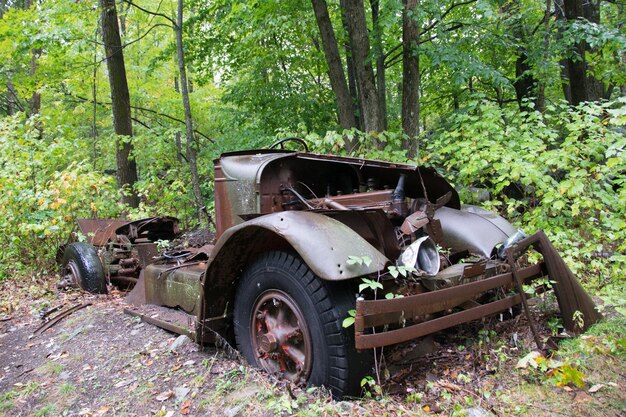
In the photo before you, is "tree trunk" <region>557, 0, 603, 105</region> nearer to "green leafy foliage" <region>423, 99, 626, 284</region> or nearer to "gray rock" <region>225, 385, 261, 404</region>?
"green leafy foliage" <region>423, 99, 626, 284</region>

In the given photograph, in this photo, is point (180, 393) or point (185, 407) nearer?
point (185, 407)

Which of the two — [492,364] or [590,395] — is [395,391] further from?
[590,395]

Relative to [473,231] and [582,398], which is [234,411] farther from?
[473,231]

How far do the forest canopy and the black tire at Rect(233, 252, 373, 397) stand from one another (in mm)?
2905

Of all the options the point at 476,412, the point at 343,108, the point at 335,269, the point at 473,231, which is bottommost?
the point at 476,412


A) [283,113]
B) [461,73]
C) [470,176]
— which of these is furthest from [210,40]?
[470,176]

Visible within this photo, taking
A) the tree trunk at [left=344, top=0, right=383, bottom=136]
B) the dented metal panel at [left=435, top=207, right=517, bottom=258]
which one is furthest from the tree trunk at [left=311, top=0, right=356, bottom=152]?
the dented metal panel at [left=435, top=207, right=517, bottom=258]

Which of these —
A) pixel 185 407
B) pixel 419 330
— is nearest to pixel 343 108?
pixel 419 330

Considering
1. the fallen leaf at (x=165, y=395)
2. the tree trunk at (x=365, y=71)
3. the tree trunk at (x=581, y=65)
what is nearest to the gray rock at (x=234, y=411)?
the fallen leaf at (x=165, y=395)

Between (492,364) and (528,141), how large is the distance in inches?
133

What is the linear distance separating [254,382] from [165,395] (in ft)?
1.99

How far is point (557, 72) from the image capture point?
10055mm

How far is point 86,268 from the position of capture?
18.7ft

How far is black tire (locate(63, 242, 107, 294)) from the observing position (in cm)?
568
